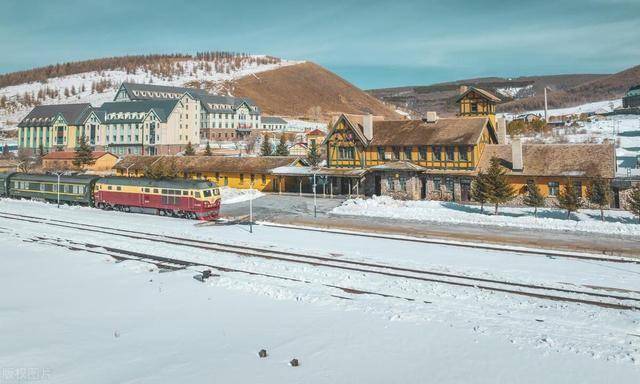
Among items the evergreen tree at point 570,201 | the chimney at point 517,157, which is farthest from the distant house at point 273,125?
the evergreen tree at point 570,201

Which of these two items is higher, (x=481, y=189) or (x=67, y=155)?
(x=67, y=155)

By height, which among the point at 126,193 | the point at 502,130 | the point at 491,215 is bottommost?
the point at 491,215

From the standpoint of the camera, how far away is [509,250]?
27703mm

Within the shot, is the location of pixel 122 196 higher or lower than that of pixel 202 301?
higher

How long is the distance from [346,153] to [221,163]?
616 inches

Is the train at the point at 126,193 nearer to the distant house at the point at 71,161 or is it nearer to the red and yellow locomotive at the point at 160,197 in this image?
the red and yellow locomotive at the point at 160,197

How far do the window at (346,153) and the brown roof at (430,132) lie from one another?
2508mm

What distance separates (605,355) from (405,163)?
117 ft

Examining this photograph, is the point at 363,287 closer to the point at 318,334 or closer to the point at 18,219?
the point at 318,334

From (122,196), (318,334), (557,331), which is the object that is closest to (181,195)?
(122,196)

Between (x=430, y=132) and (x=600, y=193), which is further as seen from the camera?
(x=430, y=132)

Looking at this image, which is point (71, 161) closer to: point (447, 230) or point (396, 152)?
point (396, 152)

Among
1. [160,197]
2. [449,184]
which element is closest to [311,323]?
[160,197]

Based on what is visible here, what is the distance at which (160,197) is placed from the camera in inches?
1679
